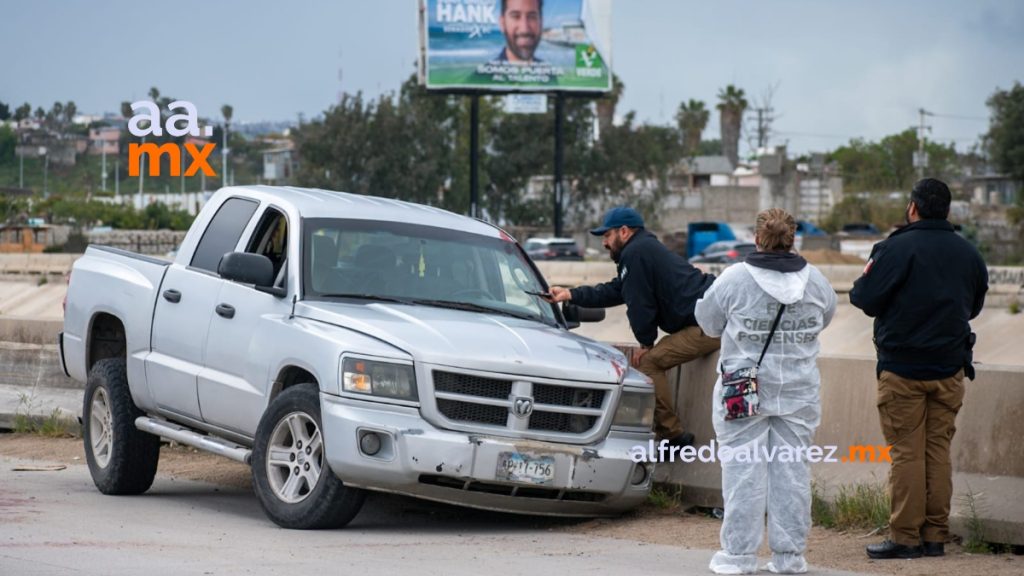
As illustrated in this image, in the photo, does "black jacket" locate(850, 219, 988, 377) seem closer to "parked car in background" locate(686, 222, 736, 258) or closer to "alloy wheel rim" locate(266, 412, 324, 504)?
"alloy wheel rim" locate(266, 412, 324, 504)

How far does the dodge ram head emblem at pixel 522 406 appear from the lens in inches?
342

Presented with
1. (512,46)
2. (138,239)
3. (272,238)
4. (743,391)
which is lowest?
(138,239)

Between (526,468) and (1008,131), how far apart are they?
258 feet

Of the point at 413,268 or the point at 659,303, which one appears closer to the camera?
the point at 413,268

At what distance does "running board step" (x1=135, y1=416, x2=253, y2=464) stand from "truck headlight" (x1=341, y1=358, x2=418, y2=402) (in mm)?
1018

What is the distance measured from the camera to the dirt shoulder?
316 inches

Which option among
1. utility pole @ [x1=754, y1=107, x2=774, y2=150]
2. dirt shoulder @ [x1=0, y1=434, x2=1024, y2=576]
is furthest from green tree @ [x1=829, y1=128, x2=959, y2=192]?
dirt shoulder @ [x1=0, y1=434, x2=1024, y2=576]

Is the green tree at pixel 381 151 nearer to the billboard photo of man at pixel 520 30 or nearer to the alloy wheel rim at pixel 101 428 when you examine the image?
the billboard photo of man at pixel 520 30

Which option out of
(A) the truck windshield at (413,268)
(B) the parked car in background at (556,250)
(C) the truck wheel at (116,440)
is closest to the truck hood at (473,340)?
(A) the truck windshield at (413,268)

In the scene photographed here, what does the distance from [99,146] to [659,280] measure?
439 feet

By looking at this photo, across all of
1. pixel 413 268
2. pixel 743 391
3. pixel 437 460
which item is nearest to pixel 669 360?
pixel 413 268

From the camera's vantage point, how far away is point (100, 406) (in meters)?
11.1

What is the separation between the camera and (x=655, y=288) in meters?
10.2

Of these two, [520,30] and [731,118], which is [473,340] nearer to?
[520,30]
